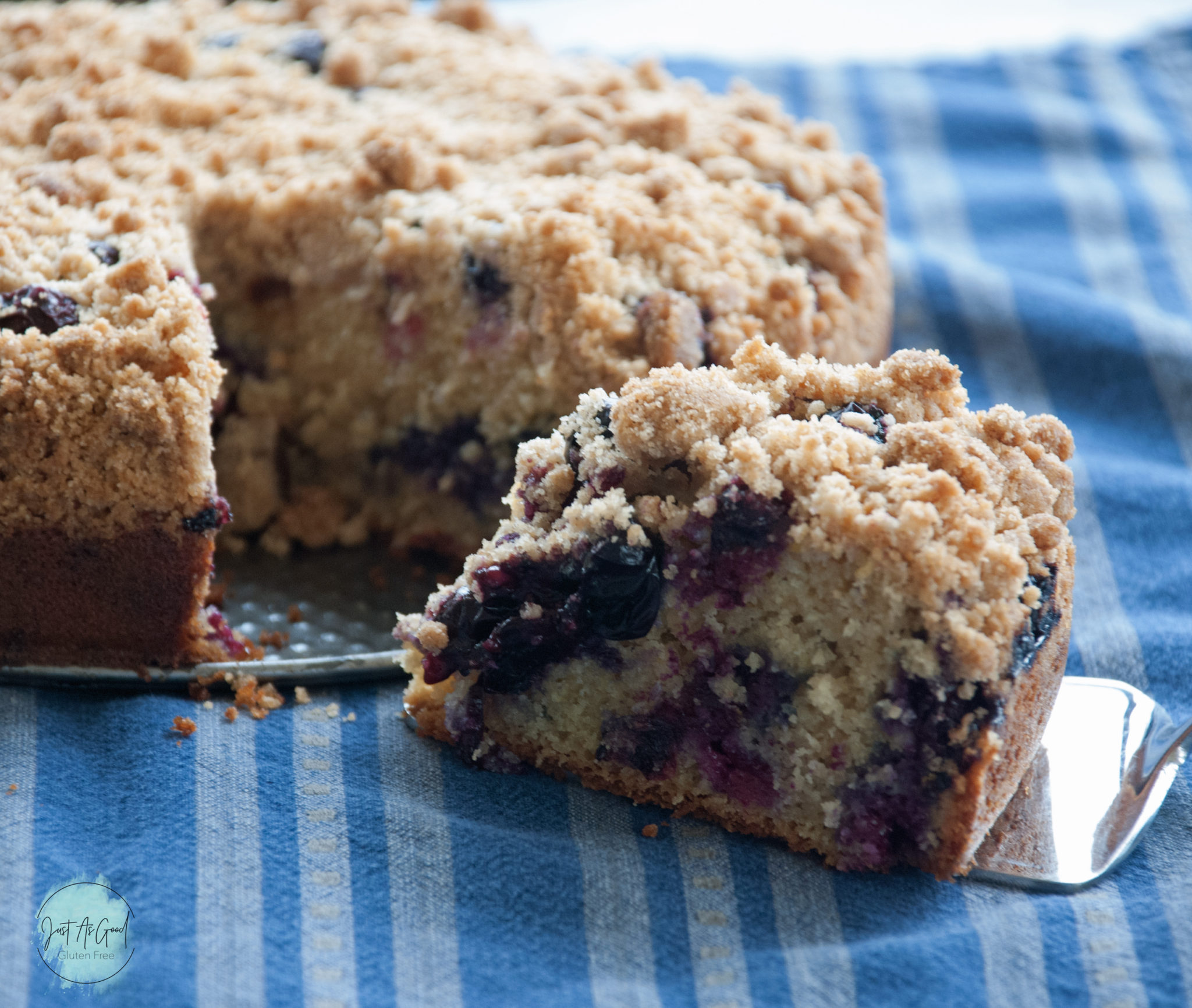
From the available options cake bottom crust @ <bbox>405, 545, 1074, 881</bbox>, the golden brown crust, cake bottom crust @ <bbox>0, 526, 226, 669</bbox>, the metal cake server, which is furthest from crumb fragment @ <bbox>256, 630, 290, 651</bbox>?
the golden brown crust

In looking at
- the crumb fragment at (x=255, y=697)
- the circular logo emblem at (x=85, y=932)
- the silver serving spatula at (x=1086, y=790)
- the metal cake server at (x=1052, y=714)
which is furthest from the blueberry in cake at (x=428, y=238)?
the circular logo emblem at (x=85, y=932)

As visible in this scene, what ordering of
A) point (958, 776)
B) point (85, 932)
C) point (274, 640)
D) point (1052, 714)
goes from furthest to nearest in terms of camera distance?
1. point (274, 640)
2. point (1052, 714)
3. point (958, 776)
4. point (85, 932)

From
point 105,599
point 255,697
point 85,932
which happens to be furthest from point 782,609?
point 105,599

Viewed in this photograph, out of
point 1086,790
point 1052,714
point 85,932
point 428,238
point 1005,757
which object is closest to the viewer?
point 85,932

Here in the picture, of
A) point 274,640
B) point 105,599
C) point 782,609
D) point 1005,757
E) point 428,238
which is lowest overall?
point 274,640

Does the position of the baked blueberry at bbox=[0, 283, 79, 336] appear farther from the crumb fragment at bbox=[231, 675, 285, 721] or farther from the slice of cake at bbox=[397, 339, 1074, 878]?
the slice of cake at bbox=[397, 339, 1074, 878]

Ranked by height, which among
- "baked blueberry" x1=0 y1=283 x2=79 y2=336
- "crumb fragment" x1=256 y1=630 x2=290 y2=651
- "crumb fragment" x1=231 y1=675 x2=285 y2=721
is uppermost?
"baked blueberry" x1=0 y1=283 x2=79 y2=336

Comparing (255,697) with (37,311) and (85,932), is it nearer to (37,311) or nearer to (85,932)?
(85,932)

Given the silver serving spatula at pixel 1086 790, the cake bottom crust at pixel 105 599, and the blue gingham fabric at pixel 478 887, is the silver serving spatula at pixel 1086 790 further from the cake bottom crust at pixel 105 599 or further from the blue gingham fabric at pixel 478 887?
the cake bottom crust at pixel 105 599
